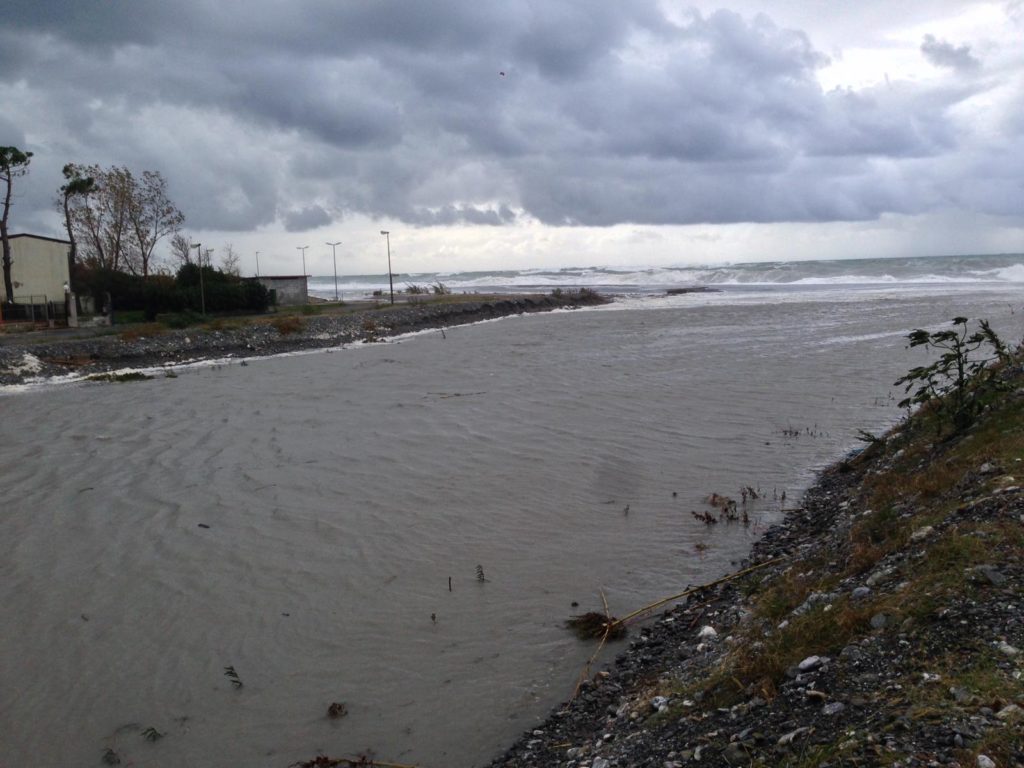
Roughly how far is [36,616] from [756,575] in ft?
22.2

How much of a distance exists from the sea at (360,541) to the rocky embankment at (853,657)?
0.57 metres

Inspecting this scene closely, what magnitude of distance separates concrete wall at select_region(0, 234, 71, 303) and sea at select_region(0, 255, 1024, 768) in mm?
26799

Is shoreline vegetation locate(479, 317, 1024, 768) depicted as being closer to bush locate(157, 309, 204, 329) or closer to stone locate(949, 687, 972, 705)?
stone locate(949, 687, 972, 705)

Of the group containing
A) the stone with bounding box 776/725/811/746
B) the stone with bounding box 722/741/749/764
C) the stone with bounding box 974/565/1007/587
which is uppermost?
the stone with bounding box 974/565/1007/587

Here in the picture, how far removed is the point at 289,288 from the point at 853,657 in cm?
5801

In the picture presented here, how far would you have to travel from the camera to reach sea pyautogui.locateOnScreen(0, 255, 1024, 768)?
19.5ft

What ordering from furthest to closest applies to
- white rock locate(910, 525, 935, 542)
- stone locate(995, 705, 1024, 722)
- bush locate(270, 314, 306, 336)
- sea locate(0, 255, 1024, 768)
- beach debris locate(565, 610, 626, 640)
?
bush locate(270, 314, 306, 336), beach debris locate(565, 610, 626, 640), sea locate(0, 255, 1024, 768), white rock locate(910, 525, 935, 542), stone locate(995, 705, 1024, 722)

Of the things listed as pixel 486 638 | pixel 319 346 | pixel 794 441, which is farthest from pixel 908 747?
pixel 319 346

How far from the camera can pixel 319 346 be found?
35781 mm

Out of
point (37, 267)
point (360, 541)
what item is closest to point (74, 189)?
point (37, 267)

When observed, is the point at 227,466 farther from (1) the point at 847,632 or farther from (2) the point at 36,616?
(1) the point at 847,632

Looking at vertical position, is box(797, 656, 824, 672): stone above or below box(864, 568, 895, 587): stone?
below

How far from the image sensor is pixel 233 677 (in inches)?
252

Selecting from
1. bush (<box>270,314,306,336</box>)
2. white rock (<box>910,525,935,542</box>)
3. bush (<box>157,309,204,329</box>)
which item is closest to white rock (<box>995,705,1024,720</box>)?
white rock (<box>910,525,935,542</box>)
